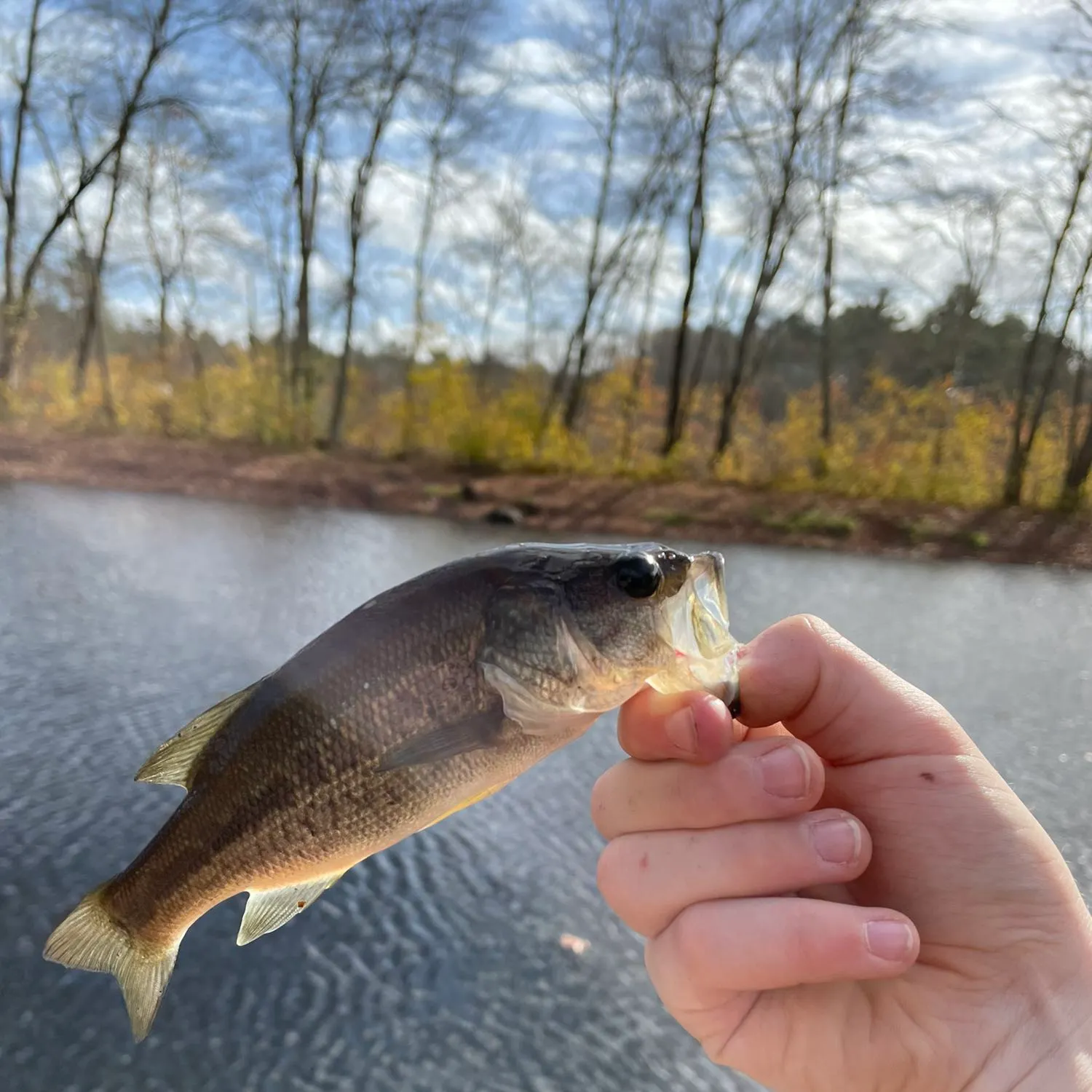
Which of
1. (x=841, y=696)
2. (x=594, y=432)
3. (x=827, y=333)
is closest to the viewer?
(x=841, y=696)

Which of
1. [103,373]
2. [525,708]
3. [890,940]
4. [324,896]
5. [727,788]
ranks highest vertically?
[103,373]

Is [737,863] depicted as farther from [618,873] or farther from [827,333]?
[827,333]

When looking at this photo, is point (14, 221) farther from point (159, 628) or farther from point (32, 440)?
point (159, 628)

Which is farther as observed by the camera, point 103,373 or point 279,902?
point 103,373

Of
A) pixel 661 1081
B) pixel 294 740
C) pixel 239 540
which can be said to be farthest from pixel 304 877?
pixel 239 540

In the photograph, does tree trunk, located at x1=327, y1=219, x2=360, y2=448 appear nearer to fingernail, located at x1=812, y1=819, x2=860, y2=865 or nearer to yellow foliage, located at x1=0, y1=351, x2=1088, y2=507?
yellow foliage, located at x1=0, y1=351, x2=1088, y2=507

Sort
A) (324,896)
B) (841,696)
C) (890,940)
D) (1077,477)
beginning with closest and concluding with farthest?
(890,940), (841,696), (324,896), (1077,477)

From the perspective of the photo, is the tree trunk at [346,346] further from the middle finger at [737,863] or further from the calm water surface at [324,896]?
the middle finger at [737,863]

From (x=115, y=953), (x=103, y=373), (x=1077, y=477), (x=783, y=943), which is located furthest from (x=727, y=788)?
(x=103, y=373)
